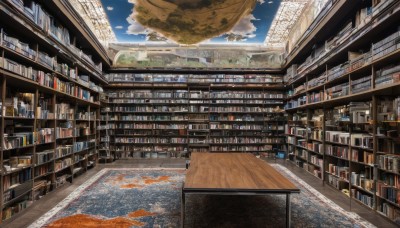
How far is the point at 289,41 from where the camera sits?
8609mm

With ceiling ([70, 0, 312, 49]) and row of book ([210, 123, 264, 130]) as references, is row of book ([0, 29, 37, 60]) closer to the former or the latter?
ceiling ([70, 0, 312, 49])

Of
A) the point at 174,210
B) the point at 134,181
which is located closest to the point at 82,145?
the point at 134,181

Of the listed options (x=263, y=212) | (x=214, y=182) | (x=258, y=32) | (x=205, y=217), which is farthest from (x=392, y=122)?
(x=258, y=32)

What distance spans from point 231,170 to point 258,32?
5.91m

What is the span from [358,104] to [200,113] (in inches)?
228

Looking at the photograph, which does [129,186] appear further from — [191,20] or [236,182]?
[191,20]

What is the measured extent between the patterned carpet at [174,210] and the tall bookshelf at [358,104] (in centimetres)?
68

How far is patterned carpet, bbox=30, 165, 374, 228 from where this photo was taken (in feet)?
10.6

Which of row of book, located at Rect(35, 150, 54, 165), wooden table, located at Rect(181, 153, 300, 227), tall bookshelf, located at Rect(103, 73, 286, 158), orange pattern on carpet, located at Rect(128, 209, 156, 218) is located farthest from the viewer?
tall bookshelf, located at Rect(103, 73, 286, 158)

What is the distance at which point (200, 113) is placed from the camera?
9367 millimetres

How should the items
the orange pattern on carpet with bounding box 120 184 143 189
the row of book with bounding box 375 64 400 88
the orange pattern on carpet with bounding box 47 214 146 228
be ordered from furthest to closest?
the orange pattern on carpet with bounding box 120 184 143 189 < the row of book with bounding box 375 64 400 88 < the orange pattern on carpet with bounding box 47 214 146 228

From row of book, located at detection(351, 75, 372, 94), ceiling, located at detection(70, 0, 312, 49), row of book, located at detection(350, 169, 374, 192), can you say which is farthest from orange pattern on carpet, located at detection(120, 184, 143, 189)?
row of book, located at detection(351, 75, 372, 94)

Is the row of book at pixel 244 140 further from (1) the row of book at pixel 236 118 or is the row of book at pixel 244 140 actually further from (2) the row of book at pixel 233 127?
(1) the row of book at pixel 236 118

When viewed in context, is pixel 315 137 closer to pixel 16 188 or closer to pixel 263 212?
pixel 263 212
